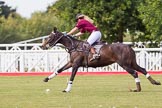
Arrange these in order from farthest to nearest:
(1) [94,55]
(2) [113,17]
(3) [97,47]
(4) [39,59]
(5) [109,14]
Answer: (5) [109,14], (2) [113,17], (4) [39,59], (3) [97,47], (1) [94,55]

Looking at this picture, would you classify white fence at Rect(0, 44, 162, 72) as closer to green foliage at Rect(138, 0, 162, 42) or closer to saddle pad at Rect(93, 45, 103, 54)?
green foliage at Rect(138, 0, 162, 42)

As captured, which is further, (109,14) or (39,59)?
(109,14)

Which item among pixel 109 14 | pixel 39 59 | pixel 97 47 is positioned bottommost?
pixel 39 59

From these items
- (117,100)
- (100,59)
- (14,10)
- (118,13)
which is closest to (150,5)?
(118,13)

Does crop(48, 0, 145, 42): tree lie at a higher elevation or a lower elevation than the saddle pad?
higher

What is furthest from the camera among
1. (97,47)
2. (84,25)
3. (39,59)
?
(39,59)

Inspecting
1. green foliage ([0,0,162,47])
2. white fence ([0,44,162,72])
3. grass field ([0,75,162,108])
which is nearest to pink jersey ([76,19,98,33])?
grass field ([0,75,162,108])

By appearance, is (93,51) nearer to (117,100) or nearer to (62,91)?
(62,91)

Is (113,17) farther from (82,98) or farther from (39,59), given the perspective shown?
(82,98)

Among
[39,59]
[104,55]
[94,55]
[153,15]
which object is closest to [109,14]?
[153,15]

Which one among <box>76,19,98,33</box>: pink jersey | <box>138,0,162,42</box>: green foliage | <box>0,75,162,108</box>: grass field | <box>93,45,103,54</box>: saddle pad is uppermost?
<box>138,0,162,42</box>: green foliage

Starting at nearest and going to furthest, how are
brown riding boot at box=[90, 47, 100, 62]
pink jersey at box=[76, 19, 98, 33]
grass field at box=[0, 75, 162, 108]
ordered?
grass field at box=[0, 75, 162, 108] → pink jersey at box=[76, 19, 98, 33] → brown riding boot at box=[90, 47, 100, 62]

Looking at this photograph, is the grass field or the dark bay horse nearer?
the grass field

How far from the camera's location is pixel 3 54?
132ft
